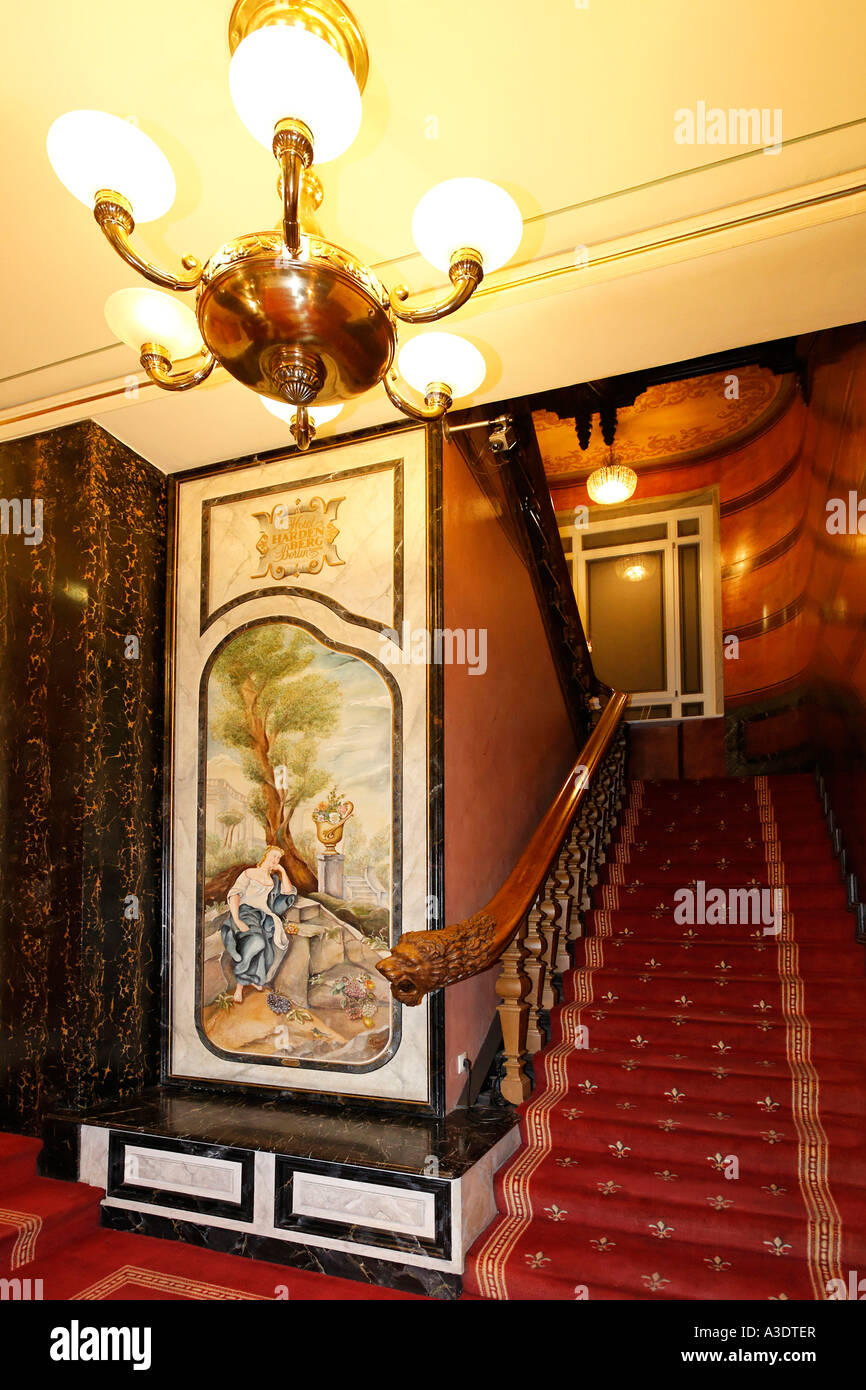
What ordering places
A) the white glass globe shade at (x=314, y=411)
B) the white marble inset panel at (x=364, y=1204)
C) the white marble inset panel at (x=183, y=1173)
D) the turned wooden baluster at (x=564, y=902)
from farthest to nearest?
the turned wooden baluster at (x=564, y=902) → the white marble inset panel at (x=183, y=1173) → the white marble inset panel at (x=364, y=1204) → the white glass globe shade at (x=314, y=411)

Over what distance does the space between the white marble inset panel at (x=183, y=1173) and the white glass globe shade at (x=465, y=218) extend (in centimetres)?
293

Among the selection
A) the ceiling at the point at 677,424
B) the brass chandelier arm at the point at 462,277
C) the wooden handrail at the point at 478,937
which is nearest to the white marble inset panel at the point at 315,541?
the wooden handrail at the point at 478,937

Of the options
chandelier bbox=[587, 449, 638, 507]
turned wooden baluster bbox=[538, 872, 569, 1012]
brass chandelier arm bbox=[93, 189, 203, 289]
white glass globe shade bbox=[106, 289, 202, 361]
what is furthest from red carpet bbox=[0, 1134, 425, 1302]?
chandelier bbox=[587, 449, 638, 507]

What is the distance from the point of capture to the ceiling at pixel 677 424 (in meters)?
7.12

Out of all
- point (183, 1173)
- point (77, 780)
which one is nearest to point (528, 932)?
point (183, 1173)

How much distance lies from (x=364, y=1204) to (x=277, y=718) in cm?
188

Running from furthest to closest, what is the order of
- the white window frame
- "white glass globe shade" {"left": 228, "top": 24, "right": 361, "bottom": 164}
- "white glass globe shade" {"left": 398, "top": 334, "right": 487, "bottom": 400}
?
the white window frame
"white glass globe shade" {"left": 398, "top": 334, "right": 487, "bottom": 400}
"white glass globe shade" {"left": 228, "top": 24, "right": 361, "bottom": 164}

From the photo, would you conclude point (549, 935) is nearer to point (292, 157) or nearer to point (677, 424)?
point (292, 157)

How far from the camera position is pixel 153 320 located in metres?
1.90

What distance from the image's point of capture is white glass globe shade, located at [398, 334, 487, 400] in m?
2.02

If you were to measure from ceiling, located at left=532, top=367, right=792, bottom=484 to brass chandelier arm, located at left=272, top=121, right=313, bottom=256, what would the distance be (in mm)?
5626

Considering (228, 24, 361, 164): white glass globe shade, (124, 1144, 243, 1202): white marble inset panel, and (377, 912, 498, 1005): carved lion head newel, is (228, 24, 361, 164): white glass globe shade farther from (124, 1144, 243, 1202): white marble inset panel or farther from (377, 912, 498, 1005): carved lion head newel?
(124, 1144, 243, 1202): white marble inset panel

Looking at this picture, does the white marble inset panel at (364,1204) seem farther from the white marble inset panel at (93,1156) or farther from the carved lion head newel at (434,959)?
the white marble inset panel at (93,1156)

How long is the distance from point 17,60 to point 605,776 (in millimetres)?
4284
